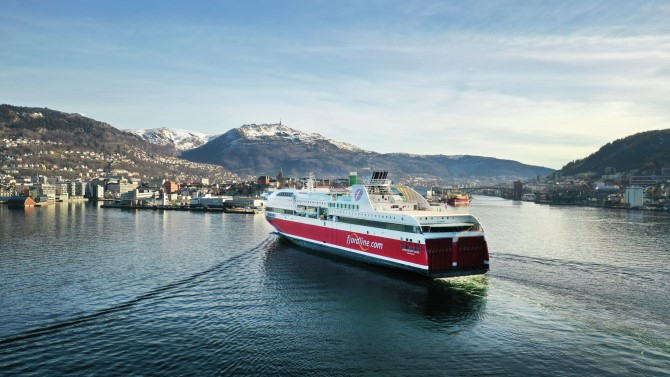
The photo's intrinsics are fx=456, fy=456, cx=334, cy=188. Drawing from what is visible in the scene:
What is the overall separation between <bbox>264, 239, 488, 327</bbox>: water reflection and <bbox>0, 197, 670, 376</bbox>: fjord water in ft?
0.42

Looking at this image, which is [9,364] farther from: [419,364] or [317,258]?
[317,258]

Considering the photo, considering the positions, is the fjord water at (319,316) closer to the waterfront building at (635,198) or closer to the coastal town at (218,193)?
the coastal town at (218,193)

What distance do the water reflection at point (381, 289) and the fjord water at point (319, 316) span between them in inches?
5.0

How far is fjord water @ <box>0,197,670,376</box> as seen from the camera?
19.7m

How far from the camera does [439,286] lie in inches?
1273

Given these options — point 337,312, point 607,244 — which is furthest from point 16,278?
point 607,244

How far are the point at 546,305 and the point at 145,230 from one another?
54394mm

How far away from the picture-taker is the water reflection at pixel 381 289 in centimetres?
2708

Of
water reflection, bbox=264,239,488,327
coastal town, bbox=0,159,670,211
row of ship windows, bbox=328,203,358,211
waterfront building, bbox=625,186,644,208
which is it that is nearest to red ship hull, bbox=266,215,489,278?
water reflection, bbox=264,239,488,327

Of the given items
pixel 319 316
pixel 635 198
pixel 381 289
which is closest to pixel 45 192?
pixel 381 289

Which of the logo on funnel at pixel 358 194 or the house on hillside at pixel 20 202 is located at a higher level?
the logo on funnel at pixel 358 194

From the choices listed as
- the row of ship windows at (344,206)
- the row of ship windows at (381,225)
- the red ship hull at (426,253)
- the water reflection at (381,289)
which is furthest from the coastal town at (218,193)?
the water reflection at (381,289)

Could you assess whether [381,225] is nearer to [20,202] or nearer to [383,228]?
[383,228]

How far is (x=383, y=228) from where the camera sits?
37.2 m
